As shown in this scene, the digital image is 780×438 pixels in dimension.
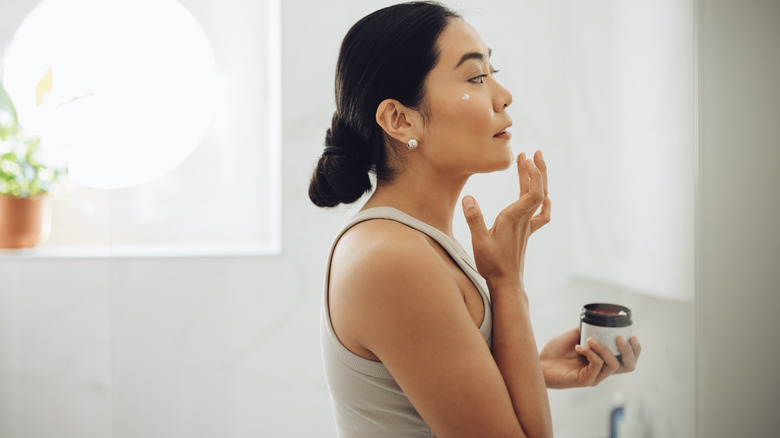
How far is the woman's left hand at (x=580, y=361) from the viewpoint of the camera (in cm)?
78

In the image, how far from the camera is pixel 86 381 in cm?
115

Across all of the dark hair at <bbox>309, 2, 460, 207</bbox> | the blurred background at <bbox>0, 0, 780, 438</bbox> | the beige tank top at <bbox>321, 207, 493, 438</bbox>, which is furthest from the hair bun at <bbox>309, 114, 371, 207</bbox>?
the blurred background at <bbox>0, 0, 780, 438</bbox>

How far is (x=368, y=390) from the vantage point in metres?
0.60

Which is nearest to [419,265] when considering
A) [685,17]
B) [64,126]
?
[685,17]

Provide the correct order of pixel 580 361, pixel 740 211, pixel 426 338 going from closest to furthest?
pixel 426 338 → pixel 580 361 → pixel 740 211

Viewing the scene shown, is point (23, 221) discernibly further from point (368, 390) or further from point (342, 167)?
point (368, 390)

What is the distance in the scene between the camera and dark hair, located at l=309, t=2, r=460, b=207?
667mm

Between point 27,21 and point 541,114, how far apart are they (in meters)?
1.15

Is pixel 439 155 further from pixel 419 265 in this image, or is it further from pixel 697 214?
pixel 697 214

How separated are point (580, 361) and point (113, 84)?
41.7 inches

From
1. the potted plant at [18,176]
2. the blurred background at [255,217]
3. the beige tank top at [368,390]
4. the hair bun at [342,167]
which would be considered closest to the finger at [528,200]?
the beige tank top at [368,390]

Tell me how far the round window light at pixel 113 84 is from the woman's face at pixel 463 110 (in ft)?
2.13

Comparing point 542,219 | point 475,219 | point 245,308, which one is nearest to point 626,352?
point 542,219

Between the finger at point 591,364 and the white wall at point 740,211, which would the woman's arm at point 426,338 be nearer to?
the finger at point 591,364
